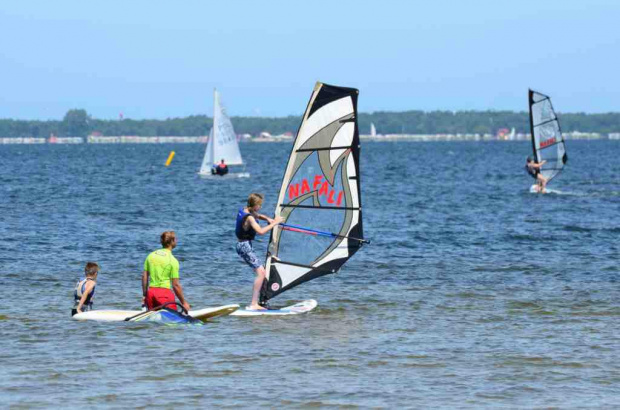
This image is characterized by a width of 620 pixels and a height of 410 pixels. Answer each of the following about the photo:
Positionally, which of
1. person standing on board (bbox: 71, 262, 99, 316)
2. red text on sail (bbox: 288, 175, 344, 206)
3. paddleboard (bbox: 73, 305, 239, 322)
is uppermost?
red text on sail (bbox: 288, 175, 344, 206)

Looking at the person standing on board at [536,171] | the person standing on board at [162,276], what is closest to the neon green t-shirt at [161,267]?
the person standing on board at [162,276]

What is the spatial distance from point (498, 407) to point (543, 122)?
43.8 m

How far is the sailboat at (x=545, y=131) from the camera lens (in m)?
53.7

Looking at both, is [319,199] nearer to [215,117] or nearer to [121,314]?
[121,314]

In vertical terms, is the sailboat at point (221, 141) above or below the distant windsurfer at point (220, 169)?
above

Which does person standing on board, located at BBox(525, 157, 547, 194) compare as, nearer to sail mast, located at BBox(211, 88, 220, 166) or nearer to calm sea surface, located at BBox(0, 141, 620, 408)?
calm sea surface, located at BBox(0, 141, 620, 408)

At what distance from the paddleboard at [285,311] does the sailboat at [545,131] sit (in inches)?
1439

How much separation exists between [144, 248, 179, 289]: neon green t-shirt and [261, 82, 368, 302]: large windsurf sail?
206 cm

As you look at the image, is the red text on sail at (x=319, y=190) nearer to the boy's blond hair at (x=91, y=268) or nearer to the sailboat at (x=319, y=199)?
the sailboat at (x=319, y=199)

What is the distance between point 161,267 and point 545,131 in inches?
1593

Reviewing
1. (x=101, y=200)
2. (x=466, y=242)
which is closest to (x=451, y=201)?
(x=101, y=200)

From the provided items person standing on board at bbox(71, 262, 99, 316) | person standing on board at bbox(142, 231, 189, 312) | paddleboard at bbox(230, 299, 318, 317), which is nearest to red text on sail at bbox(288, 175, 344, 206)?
paddleboard at bbox(230, 299, 318, 317)

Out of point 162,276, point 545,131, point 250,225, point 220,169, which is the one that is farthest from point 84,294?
point 220,169

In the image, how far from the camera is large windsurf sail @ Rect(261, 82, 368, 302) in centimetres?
1745
